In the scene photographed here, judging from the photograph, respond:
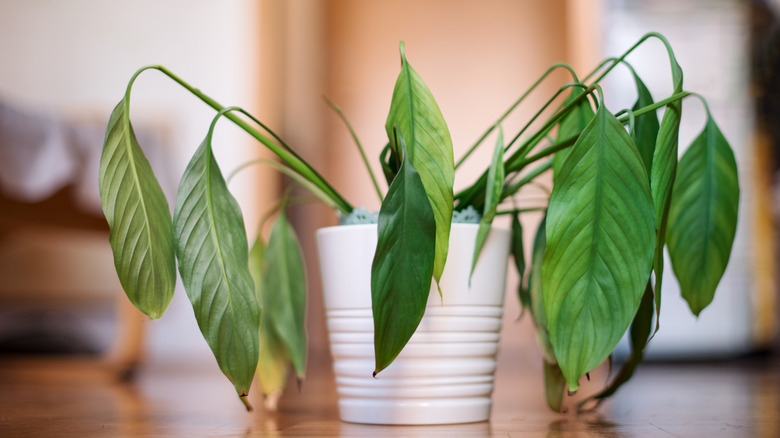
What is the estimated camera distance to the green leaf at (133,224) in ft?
1.81

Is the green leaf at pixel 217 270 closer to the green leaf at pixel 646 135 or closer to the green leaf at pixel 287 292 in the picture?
the green leaf at pixel 287 292

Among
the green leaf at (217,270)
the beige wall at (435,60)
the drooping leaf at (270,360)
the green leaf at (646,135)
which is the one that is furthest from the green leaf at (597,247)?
the beige wall at (435,60)

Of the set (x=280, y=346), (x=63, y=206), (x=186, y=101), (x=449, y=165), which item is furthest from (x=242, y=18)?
(x=449, y=165)

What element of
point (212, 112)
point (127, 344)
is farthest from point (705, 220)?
point (212, 112)

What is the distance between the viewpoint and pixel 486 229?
588 mm

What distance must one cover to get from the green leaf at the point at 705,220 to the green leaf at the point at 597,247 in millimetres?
182

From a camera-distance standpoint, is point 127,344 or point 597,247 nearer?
point 597,247

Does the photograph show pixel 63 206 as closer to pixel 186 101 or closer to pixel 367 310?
pixel 186 101

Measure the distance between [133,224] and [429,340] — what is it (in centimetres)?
28

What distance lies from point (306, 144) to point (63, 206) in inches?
53.6

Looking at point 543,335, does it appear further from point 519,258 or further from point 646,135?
point 646,135

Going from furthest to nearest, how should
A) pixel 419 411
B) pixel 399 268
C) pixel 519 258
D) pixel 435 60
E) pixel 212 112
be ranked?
pixel 435 60, pixel 212 112, pixel 519 258, pixel 419 411, pixel 399 268

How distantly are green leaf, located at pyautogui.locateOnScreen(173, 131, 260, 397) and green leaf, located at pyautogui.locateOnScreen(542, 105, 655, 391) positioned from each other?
0.25 meters

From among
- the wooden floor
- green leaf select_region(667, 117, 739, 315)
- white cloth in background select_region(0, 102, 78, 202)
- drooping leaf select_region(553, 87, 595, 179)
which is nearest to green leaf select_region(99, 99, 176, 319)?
the wooden floor
